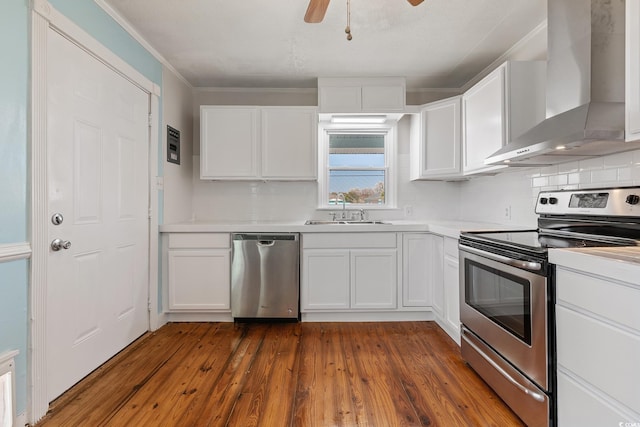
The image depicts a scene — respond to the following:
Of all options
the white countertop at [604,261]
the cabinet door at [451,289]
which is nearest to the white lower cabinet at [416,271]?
the cabinet door at [451,289]

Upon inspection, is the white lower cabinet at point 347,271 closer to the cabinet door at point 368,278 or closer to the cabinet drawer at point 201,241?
the cabinet door at point 368,278

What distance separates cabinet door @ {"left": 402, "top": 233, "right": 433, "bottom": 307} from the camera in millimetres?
2951

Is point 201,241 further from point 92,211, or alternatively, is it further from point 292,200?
point 292,200

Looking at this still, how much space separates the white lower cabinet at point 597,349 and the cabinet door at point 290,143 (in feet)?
7.95

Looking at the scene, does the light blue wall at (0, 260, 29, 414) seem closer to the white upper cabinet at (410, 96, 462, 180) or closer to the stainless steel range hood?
the stainless steel range hood

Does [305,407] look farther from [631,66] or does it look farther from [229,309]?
[631,66]

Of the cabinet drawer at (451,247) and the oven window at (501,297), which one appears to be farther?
the cabinet drawer at (451,247)

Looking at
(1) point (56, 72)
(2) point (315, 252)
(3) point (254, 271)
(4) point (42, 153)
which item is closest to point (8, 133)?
(4) point (42, 153)

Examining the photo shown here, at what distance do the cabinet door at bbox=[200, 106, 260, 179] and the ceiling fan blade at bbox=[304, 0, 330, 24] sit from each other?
64.3 inches

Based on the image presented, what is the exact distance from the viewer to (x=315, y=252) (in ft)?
9.61

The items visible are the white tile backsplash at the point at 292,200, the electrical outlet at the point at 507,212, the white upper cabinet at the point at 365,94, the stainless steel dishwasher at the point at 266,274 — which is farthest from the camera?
the white tile backsplash at the point at 292,200

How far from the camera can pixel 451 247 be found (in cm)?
256

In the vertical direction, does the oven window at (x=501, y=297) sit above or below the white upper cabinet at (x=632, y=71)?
below

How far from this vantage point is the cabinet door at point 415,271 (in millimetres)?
2951
